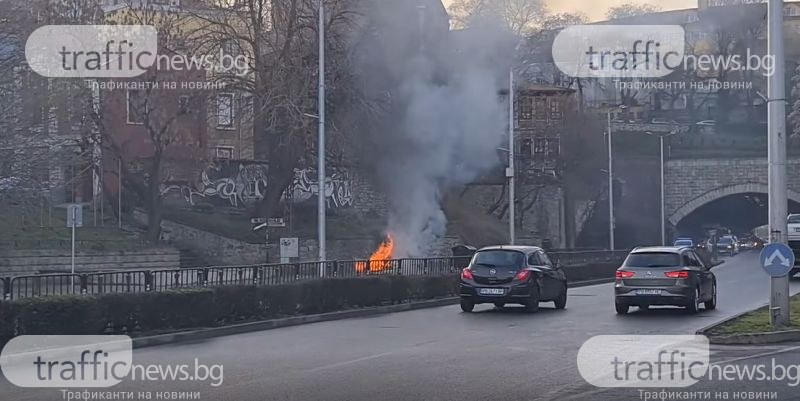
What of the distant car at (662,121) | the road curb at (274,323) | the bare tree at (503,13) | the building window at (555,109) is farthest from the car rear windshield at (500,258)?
the distant car at (662,121)

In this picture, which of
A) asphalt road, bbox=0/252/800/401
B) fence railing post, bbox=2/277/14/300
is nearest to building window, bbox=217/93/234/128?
asphalt road, bbox=0/252/800/401

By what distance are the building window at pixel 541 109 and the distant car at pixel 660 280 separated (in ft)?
92.7

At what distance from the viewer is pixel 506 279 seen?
902 inches

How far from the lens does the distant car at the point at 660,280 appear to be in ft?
71.2

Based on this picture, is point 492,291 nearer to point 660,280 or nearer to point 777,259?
point 660,280

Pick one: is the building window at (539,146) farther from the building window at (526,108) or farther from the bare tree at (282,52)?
the bare tree at (282,52)

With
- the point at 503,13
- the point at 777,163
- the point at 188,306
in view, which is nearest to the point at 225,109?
the point at 503,13

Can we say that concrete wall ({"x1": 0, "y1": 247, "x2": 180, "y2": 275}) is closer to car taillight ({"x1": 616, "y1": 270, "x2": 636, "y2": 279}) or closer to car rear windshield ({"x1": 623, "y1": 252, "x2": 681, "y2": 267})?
car taillight ({"x1": 616, "y1": 270, "x2": 636, "y2": 279})

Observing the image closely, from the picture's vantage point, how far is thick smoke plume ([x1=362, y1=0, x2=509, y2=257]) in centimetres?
3578

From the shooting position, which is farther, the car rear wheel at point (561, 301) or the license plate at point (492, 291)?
the car rear wheel at point (561, 301)

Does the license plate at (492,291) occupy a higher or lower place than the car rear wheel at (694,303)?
higher

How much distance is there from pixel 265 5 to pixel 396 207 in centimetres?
1187

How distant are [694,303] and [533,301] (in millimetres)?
3520

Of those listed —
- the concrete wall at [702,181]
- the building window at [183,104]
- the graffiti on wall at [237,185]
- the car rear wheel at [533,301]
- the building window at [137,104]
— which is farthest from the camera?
the concrete wall at [702,181]
